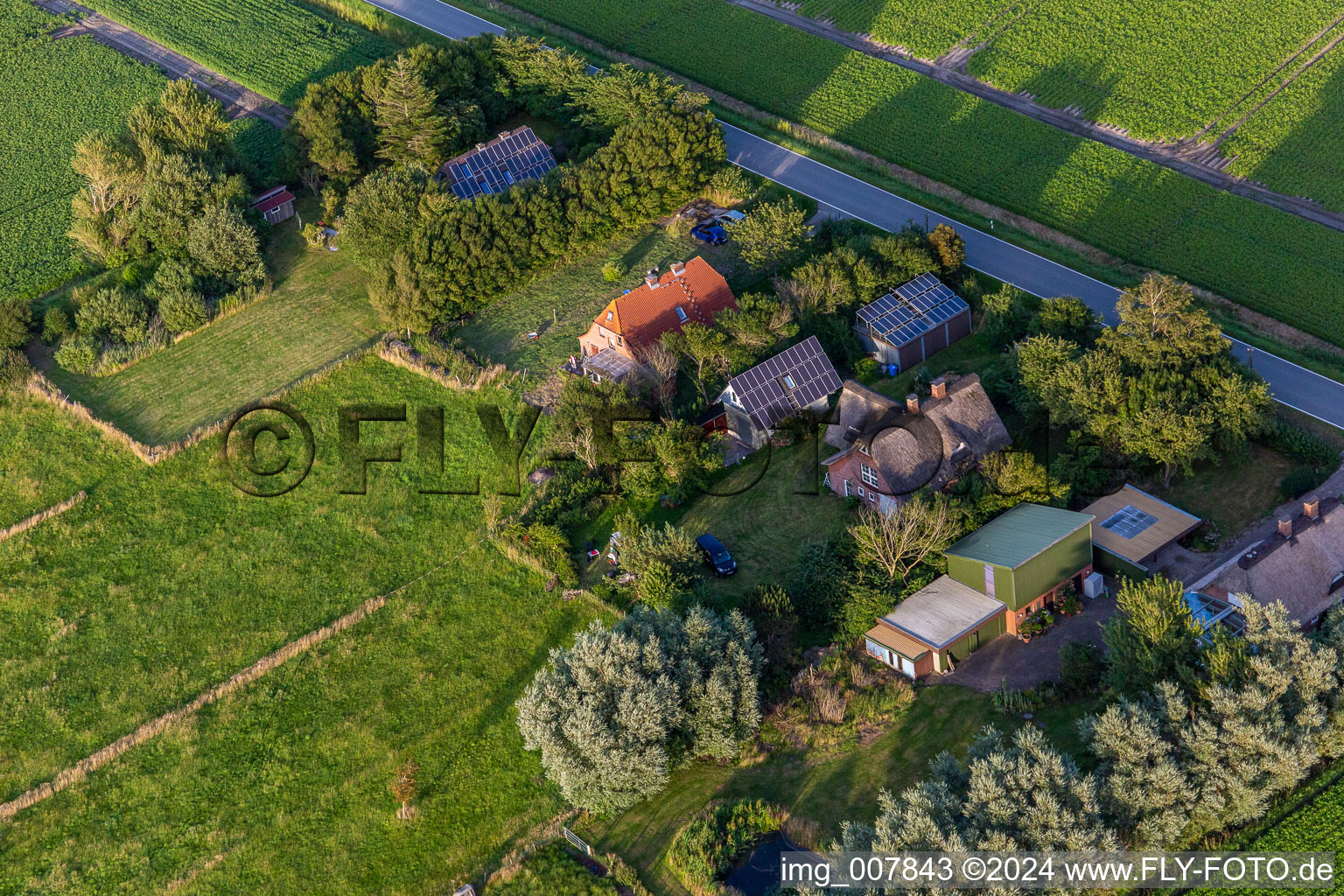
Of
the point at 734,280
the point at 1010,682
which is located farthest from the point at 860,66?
the point at 1010,682

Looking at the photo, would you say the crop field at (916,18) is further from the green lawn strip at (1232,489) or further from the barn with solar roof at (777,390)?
the green lawn strip at (1232,489)

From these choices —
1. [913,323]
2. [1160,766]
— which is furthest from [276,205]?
[1160,766]

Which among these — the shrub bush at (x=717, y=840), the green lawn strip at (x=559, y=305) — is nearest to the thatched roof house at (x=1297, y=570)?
the shrub bush at (x=717, y=840)

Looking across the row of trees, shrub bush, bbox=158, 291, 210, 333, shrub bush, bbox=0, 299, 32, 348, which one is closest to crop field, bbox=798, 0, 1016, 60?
shrub bush, bbox=158, 291, 210, 333

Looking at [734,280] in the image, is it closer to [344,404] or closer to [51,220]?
[344,404]

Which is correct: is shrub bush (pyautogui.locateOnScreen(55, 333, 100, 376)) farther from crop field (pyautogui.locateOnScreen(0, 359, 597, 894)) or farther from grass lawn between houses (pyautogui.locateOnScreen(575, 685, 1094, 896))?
grass lawn between houses (pyautogui.locateOnScreen(575, 685, 1094, 896))

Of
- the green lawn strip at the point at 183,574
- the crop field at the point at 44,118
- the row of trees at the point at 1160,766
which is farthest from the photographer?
the crop field at the point at 44,118
